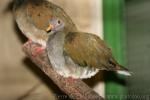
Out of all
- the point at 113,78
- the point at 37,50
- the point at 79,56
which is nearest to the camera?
the point at 79,56

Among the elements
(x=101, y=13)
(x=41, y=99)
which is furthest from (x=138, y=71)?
(x=41, y=99)

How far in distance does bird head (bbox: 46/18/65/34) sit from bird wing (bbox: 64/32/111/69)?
3.1 inches

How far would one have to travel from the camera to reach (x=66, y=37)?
72.9 inches

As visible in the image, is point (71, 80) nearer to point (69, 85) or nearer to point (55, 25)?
point (69, 85)

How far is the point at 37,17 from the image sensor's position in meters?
2.07

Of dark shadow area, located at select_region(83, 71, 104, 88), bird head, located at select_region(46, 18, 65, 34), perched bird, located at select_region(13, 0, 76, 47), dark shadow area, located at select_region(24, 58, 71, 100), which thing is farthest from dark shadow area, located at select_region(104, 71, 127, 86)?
bird head, located at select_region(46, 18, 65, 34)

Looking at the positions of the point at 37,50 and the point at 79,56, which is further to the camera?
the point at 37,50

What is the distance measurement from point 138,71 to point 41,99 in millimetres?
611

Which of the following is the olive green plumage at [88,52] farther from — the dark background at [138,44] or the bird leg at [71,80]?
the dark background at [138,44]

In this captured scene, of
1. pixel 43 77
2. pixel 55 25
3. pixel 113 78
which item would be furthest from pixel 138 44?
pixel 43 77

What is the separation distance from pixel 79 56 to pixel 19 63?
757 millimetres

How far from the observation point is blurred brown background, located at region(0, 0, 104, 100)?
244 centimetres

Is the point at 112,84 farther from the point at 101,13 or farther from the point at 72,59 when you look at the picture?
the point at 72,59

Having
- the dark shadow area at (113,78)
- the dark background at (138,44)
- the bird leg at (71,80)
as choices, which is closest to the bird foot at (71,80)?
the bird leg at (71,80)
